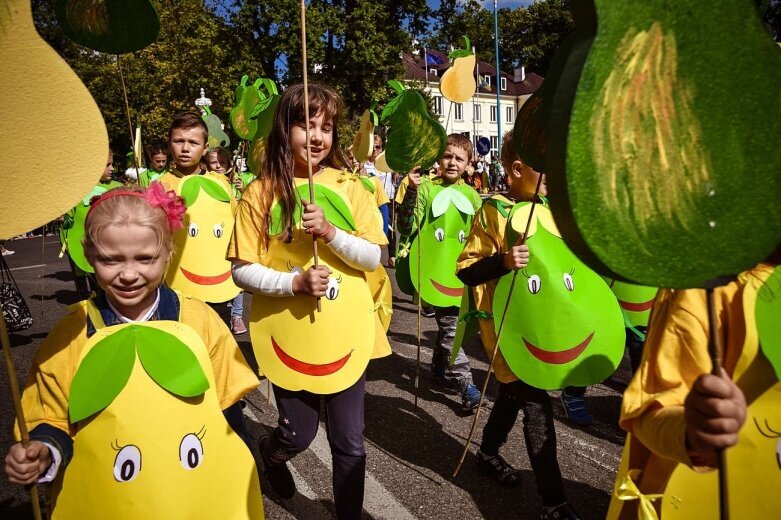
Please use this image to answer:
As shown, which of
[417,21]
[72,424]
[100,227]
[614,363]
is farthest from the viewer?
[417,21]

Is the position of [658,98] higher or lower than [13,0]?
lower

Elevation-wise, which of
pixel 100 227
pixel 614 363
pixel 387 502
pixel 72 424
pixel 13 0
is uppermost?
pixel 13 0

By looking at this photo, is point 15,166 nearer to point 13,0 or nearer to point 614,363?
point 13,0

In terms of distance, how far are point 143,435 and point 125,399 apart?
3.7 inches

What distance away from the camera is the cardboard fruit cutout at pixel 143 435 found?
137 cm

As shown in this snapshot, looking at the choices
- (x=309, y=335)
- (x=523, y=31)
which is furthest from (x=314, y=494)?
(x=523, y=31)

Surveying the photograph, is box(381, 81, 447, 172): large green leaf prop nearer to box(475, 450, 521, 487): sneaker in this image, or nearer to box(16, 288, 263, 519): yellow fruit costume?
box(475, 450, 521, 487): sneaker

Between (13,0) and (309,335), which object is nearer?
(13,0)

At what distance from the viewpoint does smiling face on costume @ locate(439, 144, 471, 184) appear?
14.1 feet

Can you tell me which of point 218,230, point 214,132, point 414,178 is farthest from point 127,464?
point 214,132

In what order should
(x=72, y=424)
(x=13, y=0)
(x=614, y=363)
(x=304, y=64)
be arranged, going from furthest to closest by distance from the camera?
(x=614, y=363)
(x=304, y=64)
(x=72, y=424)
(x=13, y=0)

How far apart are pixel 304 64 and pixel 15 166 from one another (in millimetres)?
981

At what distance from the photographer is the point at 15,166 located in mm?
1025

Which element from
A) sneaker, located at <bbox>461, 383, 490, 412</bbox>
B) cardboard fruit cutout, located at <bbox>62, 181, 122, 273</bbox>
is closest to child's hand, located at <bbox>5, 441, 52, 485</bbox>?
sneaker, located at <bbox>461, 383, 490, 412</bbox>
